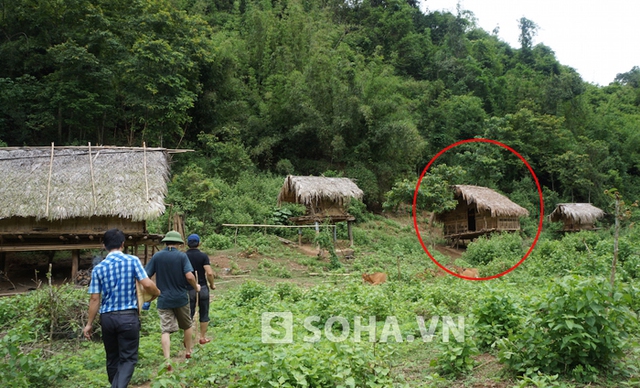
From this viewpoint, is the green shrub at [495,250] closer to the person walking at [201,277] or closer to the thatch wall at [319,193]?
the thatch wall at [319,193]

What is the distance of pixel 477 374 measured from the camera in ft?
15.8

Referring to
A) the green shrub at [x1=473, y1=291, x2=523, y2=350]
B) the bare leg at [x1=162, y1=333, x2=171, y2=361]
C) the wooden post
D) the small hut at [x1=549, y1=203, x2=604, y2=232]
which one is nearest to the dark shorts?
the bare leg at [x1=162, y1=333, x2=171, y2=361]

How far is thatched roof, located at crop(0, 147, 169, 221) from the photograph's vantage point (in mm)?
13086

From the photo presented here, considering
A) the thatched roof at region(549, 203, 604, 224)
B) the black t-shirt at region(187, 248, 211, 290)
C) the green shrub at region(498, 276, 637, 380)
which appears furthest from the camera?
the thatched roof at region(549, 203, 604, 224)

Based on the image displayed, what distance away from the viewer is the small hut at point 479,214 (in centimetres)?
2056

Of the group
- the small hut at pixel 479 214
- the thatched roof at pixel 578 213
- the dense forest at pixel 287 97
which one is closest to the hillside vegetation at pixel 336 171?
the dense forest at pixel 287 97

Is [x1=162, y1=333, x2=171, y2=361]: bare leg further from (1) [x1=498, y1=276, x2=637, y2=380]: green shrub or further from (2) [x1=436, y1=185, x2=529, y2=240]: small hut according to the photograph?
(2) [x1=436, y1=185, x2=529, y2=240]: small hut

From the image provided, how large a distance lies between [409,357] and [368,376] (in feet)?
4.70

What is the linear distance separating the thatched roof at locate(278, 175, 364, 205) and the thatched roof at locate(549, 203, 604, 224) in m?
15.8

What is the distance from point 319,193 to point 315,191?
0.24m

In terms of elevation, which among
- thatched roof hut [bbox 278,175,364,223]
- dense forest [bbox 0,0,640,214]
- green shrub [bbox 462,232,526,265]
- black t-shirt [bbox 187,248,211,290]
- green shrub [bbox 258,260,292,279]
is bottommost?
green shrub [bbox 258,260,292,279]

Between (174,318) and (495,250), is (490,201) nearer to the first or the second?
(495,250)

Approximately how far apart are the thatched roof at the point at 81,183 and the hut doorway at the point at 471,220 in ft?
45.9

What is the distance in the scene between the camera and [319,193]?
2112cm
